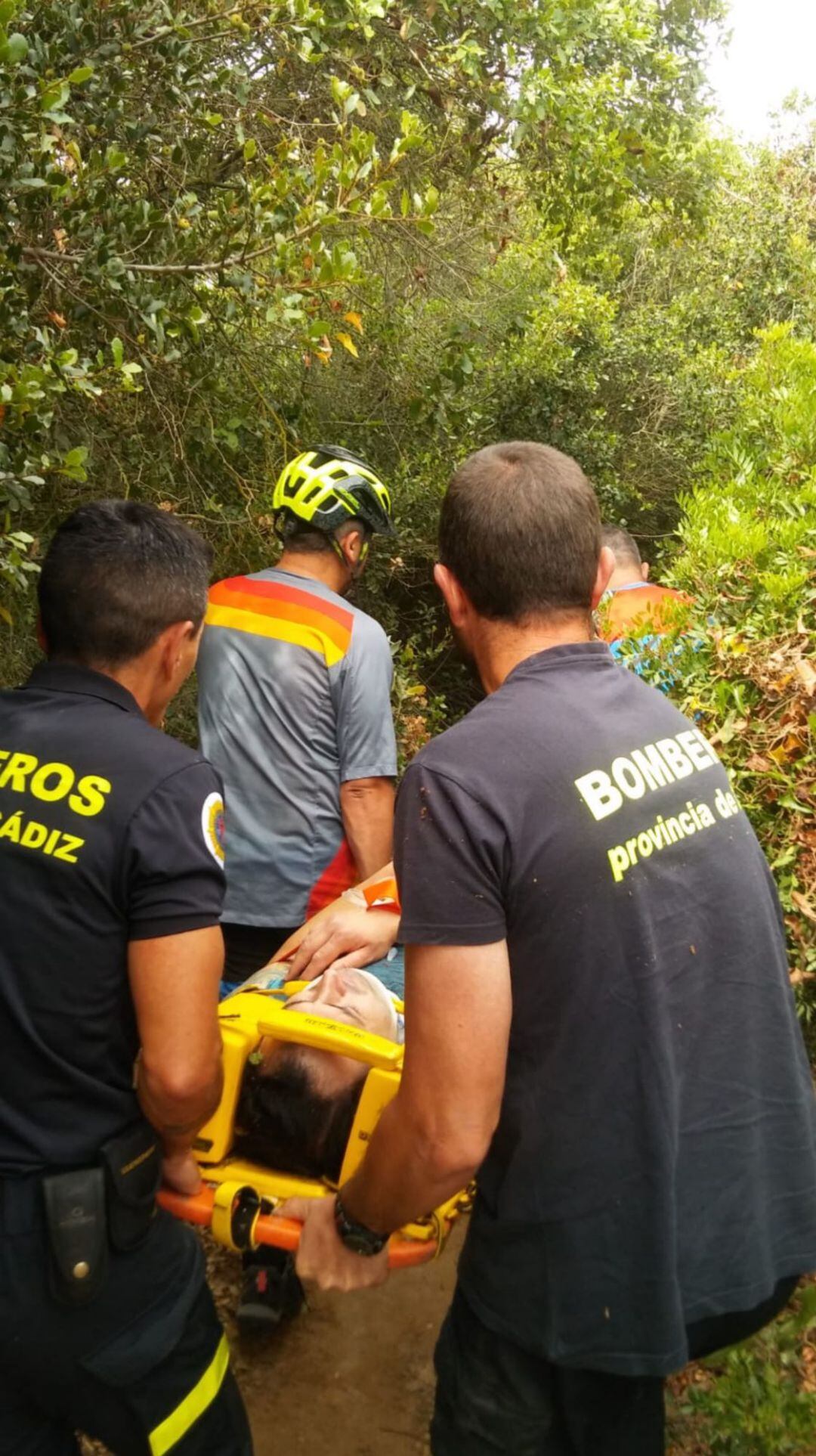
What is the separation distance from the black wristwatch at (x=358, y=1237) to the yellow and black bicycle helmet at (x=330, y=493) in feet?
7.40

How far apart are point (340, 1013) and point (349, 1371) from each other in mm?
1618

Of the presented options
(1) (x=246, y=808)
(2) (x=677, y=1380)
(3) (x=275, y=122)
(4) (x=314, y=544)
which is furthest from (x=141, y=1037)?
(3) (x=275, y=122)

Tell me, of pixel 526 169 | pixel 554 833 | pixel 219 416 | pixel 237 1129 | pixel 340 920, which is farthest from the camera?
pixel 526 169

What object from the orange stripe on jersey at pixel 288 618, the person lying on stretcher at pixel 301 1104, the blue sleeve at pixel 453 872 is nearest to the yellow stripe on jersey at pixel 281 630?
the orange stripe on jersey at pixel 288 618

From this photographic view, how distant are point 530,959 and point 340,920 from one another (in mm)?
1355

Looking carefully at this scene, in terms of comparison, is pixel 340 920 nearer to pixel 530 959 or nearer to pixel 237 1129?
pixel 237 1129

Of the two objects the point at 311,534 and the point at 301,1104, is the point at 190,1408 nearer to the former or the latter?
the point at 301,1104

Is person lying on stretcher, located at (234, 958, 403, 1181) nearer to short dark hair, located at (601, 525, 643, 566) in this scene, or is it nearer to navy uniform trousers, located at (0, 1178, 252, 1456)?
navy uniform trousers, located at (0, 1178, 252, 1456)

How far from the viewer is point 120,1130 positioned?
6.63 ft

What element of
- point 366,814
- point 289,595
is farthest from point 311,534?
point 366,814

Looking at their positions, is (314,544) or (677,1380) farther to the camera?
(314,544)

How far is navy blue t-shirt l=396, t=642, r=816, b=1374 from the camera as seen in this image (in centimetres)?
164

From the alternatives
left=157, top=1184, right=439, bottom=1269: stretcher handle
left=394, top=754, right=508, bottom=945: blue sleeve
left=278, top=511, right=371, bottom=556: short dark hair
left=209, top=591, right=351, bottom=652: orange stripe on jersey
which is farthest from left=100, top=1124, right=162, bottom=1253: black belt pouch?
left=278, top=511, right=371, bottom=556: short dark hair

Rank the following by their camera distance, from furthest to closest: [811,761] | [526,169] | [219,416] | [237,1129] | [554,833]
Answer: [526,169], [219,416], [811,761], [237,1129], [554,833]
